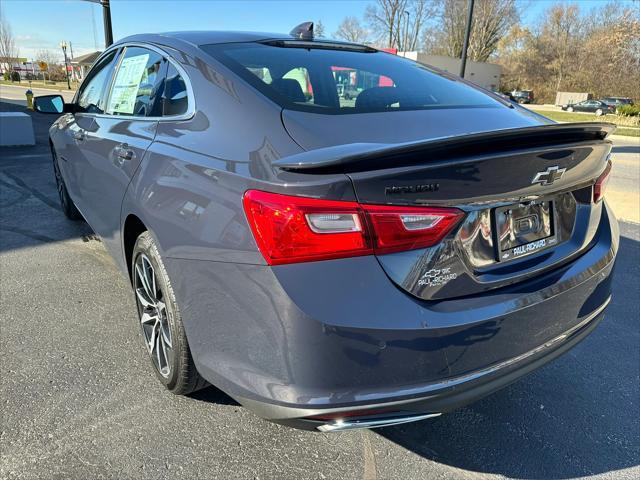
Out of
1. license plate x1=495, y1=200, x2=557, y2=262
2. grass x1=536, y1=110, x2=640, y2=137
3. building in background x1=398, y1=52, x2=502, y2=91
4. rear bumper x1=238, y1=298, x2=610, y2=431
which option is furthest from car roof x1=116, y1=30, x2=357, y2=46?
building in background x1=398, y1=52, x2=502, y2=91

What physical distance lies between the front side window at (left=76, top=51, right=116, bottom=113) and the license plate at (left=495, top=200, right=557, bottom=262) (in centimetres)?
273

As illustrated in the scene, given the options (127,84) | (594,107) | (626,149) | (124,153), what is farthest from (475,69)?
(124,153)

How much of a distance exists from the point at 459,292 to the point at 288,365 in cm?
61

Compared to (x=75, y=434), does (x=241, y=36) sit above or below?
above

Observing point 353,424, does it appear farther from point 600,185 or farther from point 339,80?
point 339,80

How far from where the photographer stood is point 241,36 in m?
2.66

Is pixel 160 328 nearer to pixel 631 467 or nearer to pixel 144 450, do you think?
pixel 144 450

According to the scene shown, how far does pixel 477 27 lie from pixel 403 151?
66.2m

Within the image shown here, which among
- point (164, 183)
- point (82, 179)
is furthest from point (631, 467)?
point (82, 179)

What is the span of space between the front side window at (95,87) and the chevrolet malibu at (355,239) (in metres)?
1.30

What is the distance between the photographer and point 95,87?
3.63 m

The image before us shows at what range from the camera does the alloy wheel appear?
2.29m

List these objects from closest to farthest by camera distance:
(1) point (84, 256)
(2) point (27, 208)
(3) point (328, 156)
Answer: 1. (3) point (328, 156)
2. (1) point (84, 256)
3. (2) point (27, 208)

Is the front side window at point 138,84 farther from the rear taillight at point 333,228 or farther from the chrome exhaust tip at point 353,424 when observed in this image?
the chrome exhaust tip at point 353,424
